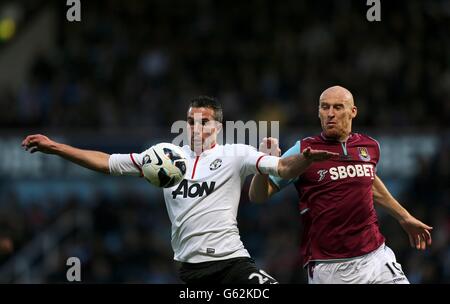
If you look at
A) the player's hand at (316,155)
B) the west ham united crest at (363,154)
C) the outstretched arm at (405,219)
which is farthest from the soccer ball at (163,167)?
the outstretched arm at (405,219)

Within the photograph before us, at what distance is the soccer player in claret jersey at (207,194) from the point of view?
28.0 feet

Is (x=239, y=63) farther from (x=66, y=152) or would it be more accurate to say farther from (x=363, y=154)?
(x=66, y=152)

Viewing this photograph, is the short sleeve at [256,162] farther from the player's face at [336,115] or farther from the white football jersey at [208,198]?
the player's face at [336,115]

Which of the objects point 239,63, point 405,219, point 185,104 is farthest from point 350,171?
point 239,63

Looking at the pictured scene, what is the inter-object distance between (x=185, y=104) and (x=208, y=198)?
36.7 feet

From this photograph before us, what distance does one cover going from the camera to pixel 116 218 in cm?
1839

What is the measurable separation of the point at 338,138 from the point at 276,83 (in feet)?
34.7

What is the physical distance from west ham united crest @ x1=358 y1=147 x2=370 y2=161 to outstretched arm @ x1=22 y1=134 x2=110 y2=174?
240cm

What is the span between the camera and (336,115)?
367 inches

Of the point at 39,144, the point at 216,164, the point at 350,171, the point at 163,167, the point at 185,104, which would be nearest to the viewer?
the point at 39,144

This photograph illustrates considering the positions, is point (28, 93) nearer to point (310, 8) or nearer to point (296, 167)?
point (310, 8)

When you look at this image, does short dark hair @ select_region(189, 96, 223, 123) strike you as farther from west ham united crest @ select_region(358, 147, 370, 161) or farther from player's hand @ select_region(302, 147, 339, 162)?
west ham united crest @ select_region(358, 147, 370, 161)
